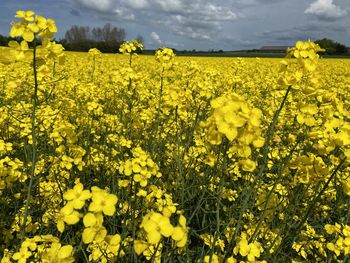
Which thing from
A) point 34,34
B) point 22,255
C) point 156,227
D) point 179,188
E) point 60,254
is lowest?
point 179,188

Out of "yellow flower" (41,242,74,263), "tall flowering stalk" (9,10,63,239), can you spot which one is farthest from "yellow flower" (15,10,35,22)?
"yellow flower" (41,242,74,263)

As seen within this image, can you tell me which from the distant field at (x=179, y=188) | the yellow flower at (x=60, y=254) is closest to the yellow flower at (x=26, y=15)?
the distant field at (x=179, y=188)

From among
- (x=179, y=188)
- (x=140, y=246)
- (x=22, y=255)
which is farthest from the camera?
(x=179, y=188)

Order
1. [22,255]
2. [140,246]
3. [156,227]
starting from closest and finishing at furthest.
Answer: [156,227]
[140,246]
[22,255]

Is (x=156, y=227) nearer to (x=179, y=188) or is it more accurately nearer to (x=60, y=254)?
(x=60, y=254)

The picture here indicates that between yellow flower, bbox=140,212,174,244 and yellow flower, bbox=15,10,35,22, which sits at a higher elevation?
yellow flower, bbox=15,10,35,22

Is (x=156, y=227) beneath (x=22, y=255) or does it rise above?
above

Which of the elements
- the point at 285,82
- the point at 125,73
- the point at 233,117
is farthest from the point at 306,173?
the point at 125,73

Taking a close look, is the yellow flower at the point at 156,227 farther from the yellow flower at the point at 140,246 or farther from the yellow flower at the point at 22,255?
the yellow flower at the point at 22,255

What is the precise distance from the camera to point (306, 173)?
2084 millimetres

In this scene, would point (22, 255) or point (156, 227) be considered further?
point (22, 255)

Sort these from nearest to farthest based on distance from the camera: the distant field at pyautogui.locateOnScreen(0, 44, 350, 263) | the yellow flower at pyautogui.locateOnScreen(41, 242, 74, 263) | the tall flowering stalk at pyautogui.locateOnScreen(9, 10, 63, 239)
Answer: the yellow flower at pyautogui.locateOnScreen(41, 242, 74, 263) → the distant field at pyautogui.locateOnScreen(0, 44, 350, 263) → the tall flowering stalk at pyautogui.locateOnScreen(9, 10, 63, 239)

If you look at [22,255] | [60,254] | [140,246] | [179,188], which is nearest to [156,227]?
[140,246]

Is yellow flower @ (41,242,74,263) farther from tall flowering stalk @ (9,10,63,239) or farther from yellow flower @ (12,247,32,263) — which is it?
tall flowering stalk @ (9,10,63,239)
